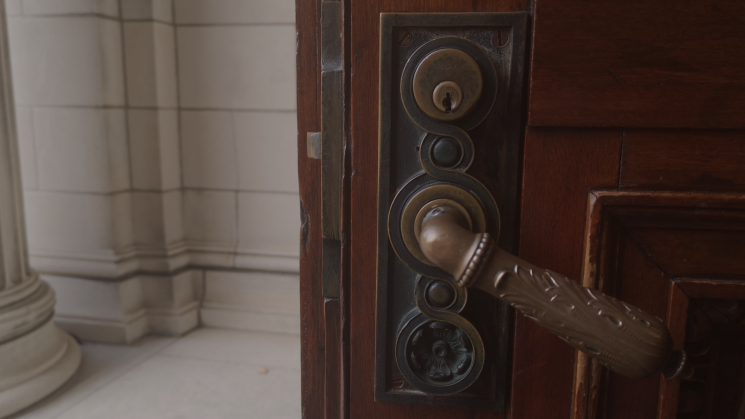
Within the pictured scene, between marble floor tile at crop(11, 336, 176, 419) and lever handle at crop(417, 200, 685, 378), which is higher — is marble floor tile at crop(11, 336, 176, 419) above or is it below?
below

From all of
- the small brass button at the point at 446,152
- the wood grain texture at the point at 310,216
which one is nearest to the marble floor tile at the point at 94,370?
the wood grain texture at the point at 310,216

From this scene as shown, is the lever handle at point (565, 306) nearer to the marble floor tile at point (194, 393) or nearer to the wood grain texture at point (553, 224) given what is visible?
the wood grain texture at point (553, 224)

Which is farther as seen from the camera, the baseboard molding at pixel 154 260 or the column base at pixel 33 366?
the baseboard molding at pixel 154 260

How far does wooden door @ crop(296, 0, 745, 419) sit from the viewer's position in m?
0.32

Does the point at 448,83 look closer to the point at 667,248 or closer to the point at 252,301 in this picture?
the point at 667,248

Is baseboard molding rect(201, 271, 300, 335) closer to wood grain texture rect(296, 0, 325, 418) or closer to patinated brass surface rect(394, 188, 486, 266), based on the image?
wood grain texture rect(296, 0, 325, 418)

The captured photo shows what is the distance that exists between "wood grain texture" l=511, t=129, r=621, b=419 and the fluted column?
3.90ft

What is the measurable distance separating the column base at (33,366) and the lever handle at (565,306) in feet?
3.92

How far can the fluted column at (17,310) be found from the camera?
1.12m

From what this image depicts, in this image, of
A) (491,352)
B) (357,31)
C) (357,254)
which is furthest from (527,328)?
(357,31)

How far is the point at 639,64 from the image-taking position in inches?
12.5

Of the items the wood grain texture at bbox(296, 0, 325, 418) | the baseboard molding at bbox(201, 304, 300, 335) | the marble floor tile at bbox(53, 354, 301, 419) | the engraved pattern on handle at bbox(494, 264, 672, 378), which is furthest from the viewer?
the baseboard molding at bbox(201, 304, 300, 335)

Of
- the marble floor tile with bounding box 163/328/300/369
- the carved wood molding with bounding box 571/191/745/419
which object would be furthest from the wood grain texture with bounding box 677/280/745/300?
the marble floor tile with bounding box 163/328/300/369

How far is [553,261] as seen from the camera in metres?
0.36
